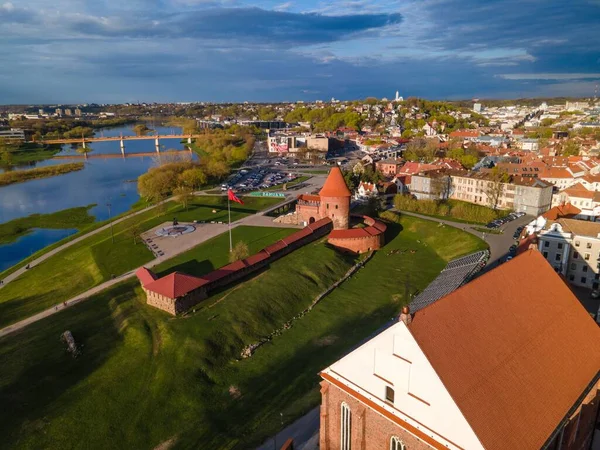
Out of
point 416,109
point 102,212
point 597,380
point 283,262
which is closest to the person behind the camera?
point 597,380

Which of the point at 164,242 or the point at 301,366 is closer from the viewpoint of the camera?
the point at 301,366

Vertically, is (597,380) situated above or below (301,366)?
above

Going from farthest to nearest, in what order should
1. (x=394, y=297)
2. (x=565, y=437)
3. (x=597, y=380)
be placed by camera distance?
(x=394, y=297) < (x=597, y=380) < (x=565, y=437)

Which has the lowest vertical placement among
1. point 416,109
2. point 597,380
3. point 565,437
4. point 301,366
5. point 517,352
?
point 301,366

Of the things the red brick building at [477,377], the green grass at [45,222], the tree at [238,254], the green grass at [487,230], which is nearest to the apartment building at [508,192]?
the green grass at [487,230]

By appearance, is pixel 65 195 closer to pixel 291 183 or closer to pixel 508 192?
pixel 291 183

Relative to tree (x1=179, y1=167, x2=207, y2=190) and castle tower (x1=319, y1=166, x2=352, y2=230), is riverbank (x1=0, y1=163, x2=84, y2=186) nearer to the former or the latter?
tree (x1=179, y1=167, x2=207, y2=190)

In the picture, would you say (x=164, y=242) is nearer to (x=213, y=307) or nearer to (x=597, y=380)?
(x=213, y=307)

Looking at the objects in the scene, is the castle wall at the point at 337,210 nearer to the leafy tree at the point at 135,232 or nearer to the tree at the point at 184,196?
the leafy tree at the point at 135,232

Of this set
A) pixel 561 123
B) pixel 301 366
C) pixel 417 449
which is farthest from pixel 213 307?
pixel 561 123
